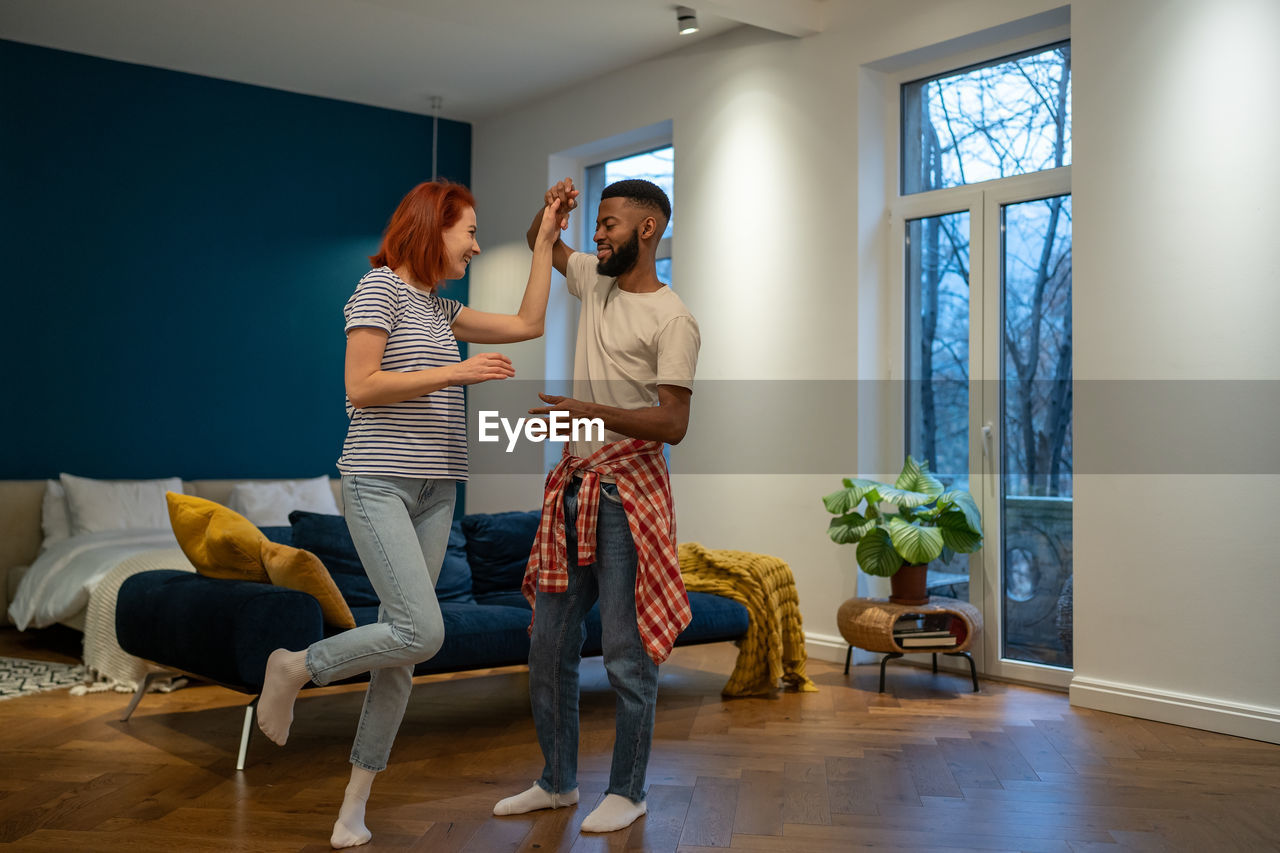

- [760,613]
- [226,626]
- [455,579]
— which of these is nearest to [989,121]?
[760,613]

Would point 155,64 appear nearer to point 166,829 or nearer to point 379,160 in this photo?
point 379,160

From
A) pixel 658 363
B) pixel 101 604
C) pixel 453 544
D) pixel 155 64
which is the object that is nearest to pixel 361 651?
pixel 658 363

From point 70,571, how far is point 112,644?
3.09ft

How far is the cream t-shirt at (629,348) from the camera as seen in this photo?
259 centimetres

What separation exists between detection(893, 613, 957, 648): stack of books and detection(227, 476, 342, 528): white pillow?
3.23m

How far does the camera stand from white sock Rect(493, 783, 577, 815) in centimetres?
275

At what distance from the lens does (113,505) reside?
589 cm

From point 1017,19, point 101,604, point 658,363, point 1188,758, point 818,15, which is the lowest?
point 1188,758

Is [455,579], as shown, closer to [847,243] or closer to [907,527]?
[907,527]

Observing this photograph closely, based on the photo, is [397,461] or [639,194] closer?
[397,461]

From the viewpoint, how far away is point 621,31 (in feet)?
19.3

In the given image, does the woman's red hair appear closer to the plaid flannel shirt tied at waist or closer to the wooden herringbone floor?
the plaid flannel shirt tied at waist

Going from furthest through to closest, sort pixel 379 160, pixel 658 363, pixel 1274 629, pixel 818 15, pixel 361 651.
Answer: pixel 379 160
pixel 818 15
pixel 1274 629
pixel 658 363
pixel 361 651

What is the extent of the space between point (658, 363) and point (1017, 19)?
9.50ft
